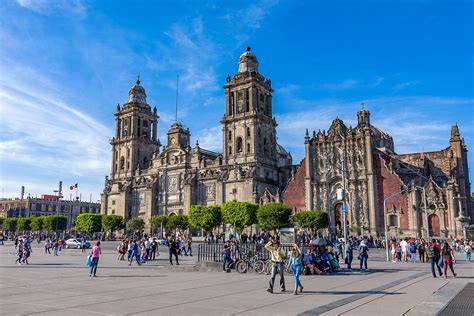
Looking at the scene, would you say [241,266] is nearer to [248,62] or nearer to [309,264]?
[309,264]

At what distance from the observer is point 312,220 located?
189 ft

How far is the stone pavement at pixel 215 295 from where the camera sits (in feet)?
37.1

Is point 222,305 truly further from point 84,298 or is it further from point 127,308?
point 84,298

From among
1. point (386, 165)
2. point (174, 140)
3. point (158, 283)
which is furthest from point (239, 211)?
point (158, 283)

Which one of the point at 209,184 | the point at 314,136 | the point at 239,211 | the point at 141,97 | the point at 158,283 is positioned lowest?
the point at 158,283

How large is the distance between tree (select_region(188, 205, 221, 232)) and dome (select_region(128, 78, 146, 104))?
137ft

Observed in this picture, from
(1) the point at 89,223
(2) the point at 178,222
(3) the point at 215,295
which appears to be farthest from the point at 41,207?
(3) the point at 215,295

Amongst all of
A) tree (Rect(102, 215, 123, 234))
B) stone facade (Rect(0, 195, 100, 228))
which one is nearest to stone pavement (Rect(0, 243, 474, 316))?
tree (Rect(102, 215, 123, 234))

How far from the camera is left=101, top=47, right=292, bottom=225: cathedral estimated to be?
74.5 meters

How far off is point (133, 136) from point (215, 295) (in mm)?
83029

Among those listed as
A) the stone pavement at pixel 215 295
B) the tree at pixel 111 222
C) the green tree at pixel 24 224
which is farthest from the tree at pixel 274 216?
the green tree at pixel 24 224

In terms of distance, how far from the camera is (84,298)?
13.0 m

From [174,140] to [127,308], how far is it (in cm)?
7788

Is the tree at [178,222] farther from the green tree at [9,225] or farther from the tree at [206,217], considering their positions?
the green tree at [9,225]
